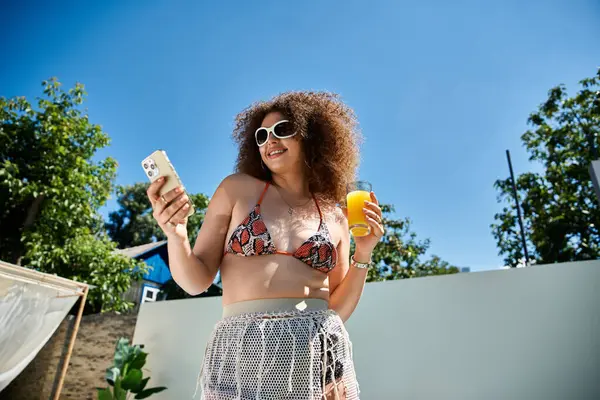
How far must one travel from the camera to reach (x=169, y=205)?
93 cm

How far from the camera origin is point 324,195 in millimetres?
1399

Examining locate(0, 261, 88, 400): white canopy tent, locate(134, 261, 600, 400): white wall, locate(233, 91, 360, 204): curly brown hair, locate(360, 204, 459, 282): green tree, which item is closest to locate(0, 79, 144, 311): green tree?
locate(0, 261, 88, 400): white canopy tent

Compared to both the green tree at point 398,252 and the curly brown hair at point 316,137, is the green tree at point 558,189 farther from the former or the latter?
the curly brown hair at point 316,137

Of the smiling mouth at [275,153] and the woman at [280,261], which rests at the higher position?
the smiling mouth at [275,153]

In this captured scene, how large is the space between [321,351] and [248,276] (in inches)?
10.7

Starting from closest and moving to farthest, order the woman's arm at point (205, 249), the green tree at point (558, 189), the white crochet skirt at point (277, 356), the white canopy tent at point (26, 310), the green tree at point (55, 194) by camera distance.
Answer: the white crochet skirt at point (277, 356), the woman's arm at point (205, 249), the white canopy tent at point (26, 310), the green tree at point (55, 194), the green tree at point (558, 189)

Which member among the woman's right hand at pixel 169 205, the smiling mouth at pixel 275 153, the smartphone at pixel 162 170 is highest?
the smiling mouth at pixel 275 153

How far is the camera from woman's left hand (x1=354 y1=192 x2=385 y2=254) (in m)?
1.20

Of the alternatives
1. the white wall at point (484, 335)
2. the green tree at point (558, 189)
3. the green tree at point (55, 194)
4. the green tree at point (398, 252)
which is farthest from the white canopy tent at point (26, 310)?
the green tree at point (558, 189)

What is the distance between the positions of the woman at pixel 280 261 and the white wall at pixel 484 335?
3.26 metres

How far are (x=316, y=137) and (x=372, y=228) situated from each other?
17.6 inches

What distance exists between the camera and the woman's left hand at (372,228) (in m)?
1.20

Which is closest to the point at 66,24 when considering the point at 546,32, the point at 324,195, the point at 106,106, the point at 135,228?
the point at 106,106

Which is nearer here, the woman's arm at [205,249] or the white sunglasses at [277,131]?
the woman's arm at [205,249]
